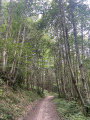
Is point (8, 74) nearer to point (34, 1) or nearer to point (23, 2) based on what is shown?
point (23, 2)

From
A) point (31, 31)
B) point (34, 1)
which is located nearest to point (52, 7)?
point (34, 1)

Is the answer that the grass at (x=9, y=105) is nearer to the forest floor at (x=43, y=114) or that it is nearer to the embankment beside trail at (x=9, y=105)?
the embankment beside trail at (x=9, y=105)

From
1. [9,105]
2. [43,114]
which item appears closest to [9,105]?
[9,105]

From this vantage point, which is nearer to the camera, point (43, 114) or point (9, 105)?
point (9, 105)

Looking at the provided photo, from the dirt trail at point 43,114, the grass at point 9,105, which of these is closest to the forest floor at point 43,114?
the dirt trail at point 43,114

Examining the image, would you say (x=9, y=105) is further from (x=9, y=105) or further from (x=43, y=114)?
(x=43, y=114)

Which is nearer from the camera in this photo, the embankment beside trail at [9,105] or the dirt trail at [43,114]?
the embankment beside trail at [9,105]

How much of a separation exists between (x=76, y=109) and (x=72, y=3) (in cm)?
778

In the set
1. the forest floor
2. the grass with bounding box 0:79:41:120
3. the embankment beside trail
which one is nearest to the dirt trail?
the forest floor

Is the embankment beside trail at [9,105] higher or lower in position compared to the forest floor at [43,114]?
higher

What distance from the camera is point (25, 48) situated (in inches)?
257

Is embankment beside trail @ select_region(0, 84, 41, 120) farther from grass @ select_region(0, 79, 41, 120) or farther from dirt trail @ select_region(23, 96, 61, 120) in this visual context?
dirt trail @ select_region(23, 96, 61, 120)

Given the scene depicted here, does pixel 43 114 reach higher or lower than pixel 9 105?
lower

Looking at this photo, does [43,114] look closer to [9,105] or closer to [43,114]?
[43,114]
